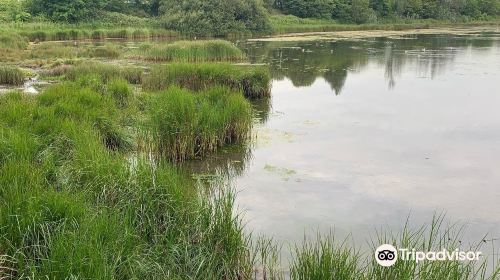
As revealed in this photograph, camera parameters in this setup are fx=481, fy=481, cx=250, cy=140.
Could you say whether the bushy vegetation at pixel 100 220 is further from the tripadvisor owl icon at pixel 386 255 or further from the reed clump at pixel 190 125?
the reed clump at pixel 190 125

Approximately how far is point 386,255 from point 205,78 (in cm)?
883

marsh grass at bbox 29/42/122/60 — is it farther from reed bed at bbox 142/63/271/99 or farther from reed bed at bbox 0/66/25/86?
reed bed at bbox 142/63/271/99

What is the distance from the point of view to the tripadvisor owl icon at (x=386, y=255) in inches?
128

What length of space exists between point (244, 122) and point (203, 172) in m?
1.74

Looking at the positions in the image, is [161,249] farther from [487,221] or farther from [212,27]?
[212,27]

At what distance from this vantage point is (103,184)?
448cm

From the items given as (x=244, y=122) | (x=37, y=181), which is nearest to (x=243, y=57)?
(x=244, y=122)

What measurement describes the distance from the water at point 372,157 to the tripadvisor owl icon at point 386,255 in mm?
1504

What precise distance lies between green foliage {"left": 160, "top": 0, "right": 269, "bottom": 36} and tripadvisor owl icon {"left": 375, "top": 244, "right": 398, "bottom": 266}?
32.1 meters

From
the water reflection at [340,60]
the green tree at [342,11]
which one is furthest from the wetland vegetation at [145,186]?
the green tree at [342,11]

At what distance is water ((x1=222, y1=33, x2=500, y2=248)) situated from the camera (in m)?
5.51

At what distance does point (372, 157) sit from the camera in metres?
7.77

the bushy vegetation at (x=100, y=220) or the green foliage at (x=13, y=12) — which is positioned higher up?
the green foliage at (x=13, y=12)

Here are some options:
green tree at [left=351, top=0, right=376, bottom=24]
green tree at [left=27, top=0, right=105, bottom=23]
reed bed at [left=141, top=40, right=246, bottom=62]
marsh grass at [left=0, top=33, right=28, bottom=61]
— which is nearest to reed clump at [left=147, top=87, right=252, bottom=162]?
reed bed at [left=141, top=40, right=246, bottom=62]
